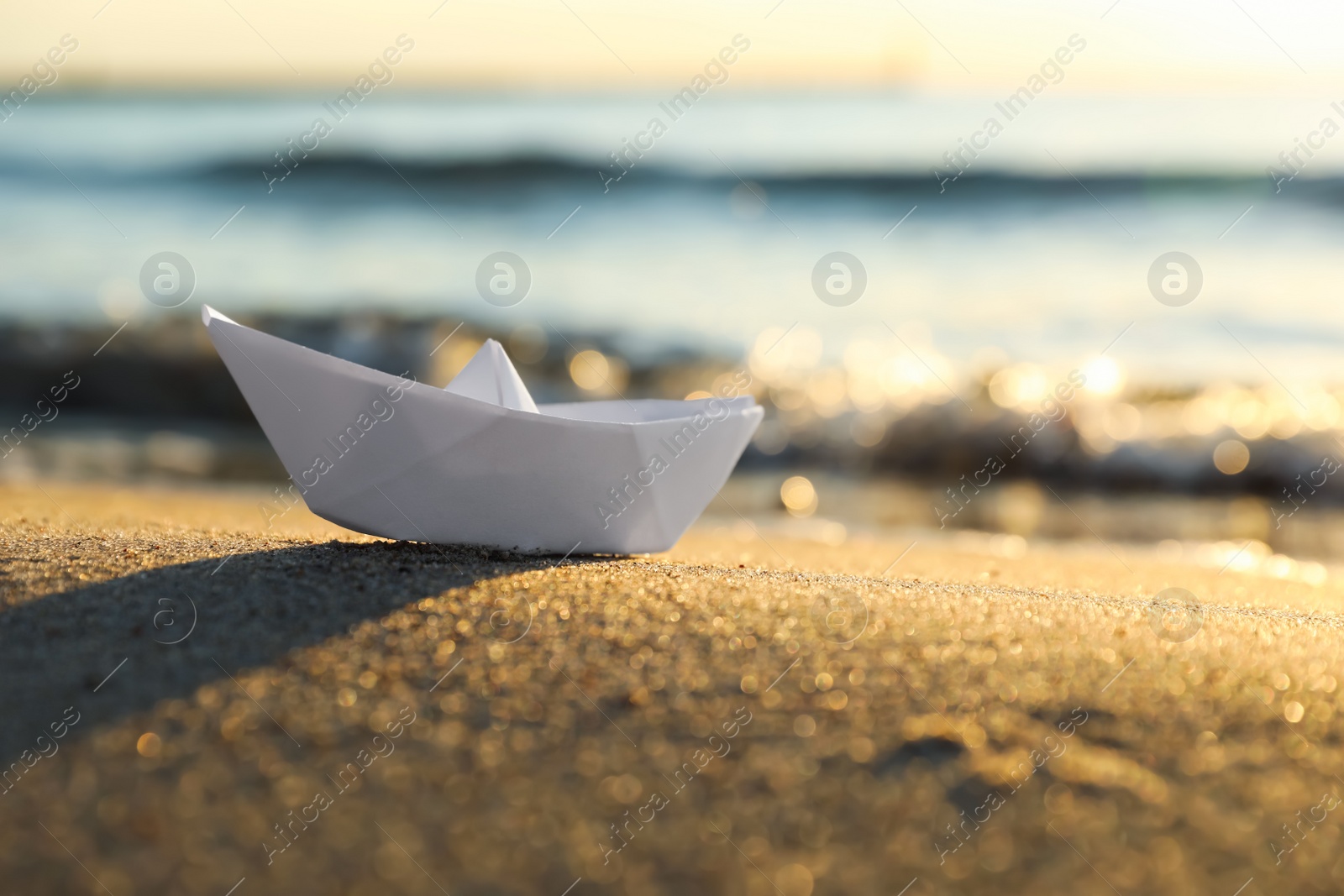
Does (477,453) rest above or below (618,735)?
above

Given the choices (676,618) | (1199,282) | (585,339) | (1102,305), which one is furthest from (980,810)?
(1199,282)

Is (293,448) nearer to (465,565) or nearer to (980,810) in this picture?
(465,565)

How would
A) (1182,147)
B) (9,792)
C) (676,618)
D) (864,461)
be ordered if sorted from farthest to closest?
(1182,147)
(864,461)
(676,618)
(9,792)

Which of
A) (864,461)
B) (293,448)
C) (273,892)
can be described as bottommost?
(864,461)

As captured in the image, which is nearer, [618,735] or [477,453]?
[618,735]

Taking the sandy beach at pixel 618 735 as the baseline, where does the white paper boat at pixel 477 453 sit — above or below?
above
